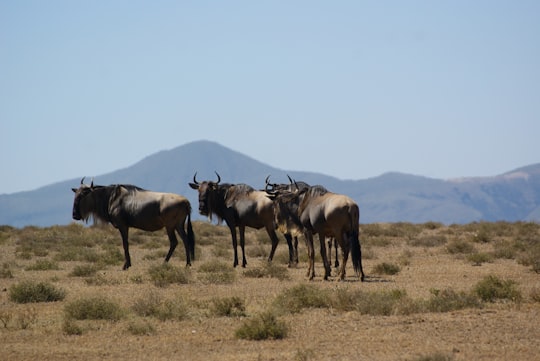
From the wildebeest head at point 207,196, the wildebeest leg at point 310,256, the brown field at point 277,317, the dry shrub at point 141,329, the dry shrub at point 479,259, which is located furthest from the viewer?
the wildebeest head at point 207,196

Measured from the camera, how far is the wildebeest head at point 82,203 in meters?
25.5

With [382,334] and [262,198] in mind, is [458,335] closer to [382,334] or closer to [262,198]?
[382,334]

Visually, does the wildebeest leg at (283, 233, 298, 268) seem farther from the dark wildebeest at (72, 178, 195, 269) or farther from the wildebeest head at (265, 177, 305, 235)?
the dark wildebeest at (72, 178, 195, 269)

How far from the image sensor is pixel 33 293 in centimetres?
1767

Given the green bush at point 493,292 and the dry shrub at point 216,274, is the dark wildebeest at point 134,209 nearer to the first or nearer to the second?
the dry shrub at point 216,274

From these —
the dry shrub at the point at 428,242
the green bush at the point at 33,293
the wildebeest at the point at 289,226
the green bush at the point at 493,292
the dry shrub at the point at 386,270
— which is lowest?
the dry shrub at the point at 428,242

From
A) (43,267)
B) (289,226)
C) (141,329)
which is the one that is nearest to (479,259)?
(289,226)

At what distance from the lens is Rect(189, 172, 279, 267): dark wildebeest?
25594 millimetres

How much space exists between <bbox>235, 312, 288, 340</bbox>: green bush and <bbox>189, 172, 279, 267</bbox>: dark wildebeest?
12.1 metres

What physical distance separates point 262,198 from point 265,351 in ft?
44.9

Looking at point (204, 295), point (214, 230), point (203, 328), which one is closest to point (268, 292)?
point (204, 295)

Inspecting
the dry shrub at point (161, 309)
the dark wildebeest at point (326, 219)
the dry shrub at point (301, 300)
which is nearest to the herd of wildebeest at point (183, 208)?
the dark wildebeest at point (326, 219)

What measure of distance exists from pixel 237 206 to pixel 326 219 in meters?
5.64

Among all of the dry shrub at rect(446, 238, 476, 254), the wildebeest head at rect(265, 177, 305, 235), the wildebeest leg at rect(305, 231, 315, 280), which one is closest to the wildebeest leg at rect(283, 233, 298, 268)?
the wildebeest head at rect(265, 177, 305, 235)
